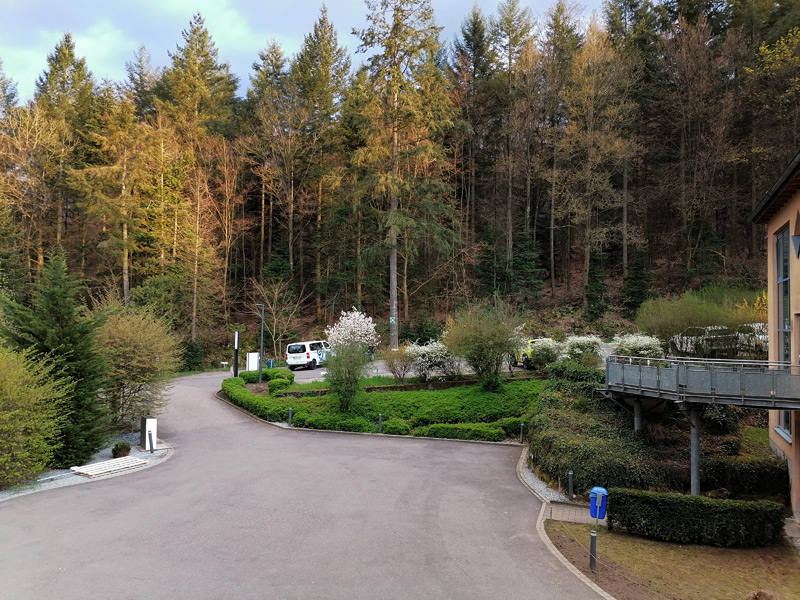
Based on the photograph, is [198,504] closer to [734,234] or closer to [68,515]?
[68,515]

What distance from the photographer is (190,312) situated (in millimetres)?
33812

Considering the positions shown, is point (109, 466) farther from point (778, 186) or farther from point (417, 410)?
point (778, 186)

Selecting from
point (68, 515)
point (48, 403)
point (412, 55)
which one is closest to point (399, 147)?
point (412, 55)

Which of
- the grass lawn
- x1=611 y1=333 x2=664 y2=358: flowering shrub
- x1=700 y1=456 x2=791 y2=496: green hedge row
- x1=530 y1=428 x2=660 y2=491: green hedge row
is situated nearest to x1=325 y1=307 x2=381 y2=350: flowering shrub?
x1=530 y1=428 x2=660 y2=491: green hedge row

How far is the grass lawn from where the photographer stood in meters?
7.92

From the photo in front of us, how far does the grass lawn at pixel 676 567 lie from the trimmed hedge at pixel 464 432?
24.2 ft

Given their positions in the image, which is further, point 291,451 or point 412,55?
point 412,55

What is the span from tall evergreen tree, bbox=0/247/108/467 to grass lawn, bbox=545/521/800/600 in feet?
42.5

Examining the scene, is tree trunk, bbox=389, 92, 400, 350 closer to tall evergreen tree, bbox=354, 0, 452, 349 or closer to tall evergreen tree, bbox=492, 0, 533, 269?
tall evergreen tree, bbox=354, 0, 452, 349

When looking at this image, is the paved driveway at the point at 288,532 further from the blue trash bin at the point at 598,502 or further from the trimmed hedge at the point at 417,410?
the trimmed hedge at the point at 417,410

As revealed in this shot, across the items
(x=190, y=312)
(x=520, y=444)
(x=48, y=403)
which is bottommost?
(x=520, y=444)

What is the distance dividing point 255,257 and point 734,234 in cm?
3817

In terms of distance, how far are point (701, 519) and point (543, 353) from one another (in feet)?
47.1

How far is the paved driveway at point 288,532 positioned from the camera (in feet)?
24.4
